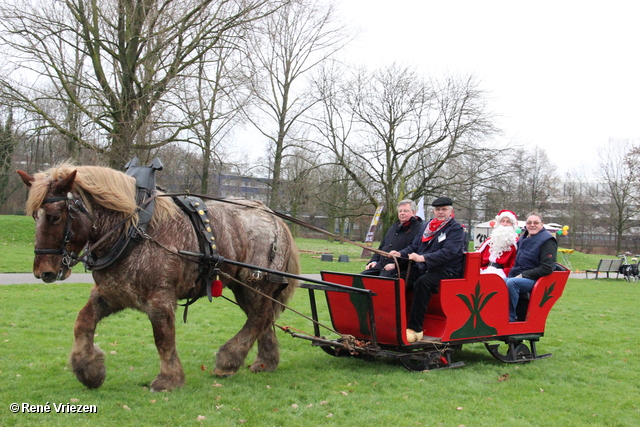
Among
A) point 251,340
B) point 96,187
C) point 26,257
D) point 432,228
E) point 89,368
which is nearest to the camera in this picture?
point 96,187

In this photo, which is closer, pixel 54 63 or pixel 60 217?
pixel 60 217

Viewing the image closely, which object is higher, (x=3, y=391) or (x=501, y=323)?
(x=501, y=323)

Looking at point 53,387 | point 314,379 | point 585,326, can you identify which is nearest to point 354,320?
point 314,379

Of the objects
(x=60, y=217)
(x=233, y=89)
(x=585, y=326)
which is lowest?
(x=585, y=326)

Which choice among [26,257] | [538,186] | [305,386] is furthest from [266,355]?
[538,186]

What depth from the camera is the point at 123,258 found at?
14.6ft

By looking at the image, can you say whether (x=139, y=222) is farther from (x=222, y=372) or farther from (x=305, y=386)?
(x=305, y=386)

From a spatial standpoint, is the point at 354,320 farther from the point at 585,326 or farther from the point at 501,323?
the point at 585,326

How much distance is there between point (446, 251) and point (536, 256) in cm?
158

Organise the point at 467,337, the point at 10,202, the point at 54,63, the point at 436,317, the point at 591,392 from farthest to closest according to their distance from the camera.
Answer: the point at 10,202 < the point at 54,63 < the point at 436,317 < the point at 467,337 < the point at 591,392

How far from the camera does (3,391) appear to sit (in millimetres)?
4438

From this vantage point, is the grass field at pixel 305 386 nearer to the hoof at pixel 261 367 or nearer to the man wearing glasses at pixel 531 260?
the hoof at pixel 261 367

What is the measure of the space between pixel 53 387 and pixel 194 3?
14791 mm

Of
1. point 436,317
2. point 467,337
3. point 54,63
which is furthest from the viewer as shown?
point 54,63
